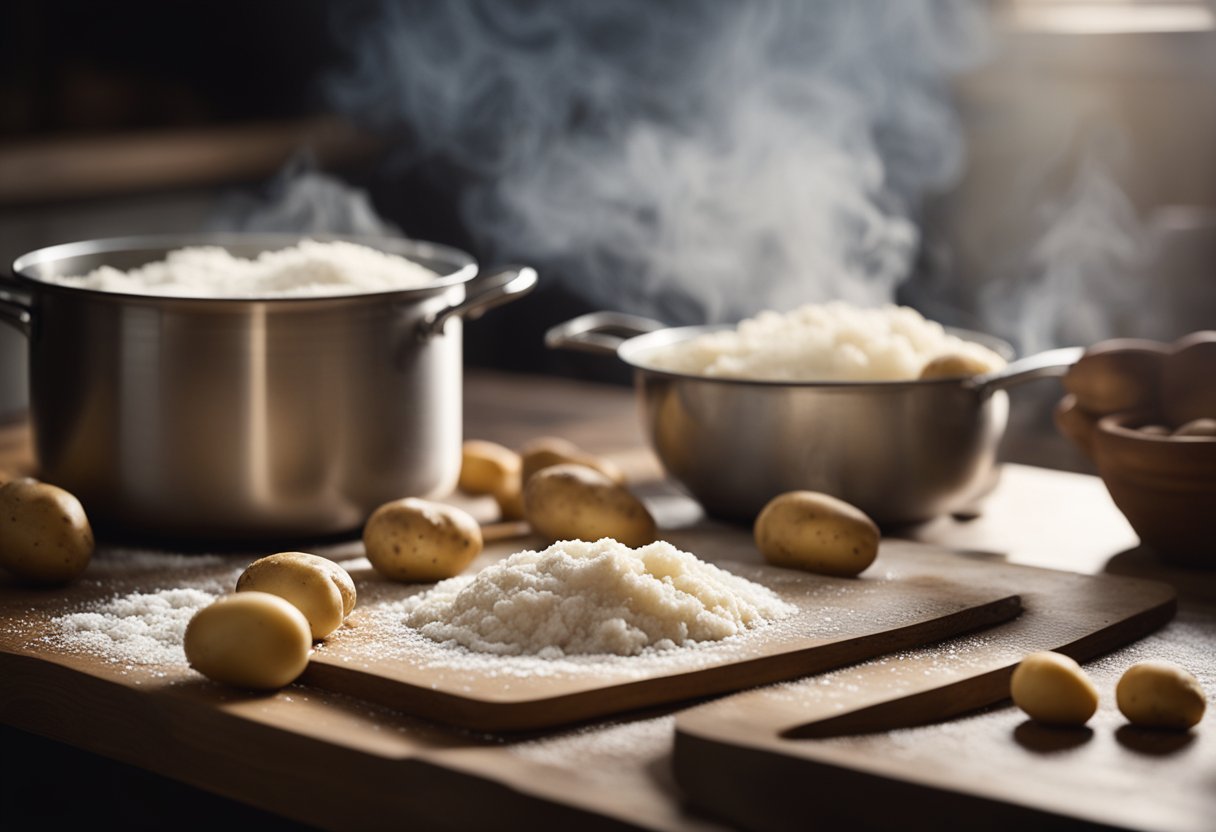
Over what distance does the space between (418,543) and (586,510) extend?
0.18 meters

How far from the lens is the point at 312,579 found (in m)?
1.14

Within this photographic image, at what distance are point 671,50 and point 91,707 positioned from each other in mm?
2395

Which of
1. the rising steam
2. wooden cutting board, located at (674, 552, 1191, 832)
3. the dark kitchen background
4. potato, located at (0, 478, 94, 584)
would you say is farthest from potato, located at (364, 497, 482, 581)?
the rising steam

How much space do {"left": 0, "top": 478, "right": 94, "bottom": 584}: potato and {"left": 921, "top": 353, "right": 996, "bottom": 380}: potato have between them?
794mm

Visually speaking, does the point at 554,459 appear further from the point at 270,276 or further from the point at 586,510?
the point at 270,276

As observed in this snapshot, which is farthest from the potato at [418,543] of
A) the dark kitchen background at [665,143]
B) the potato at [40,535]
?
the dark kitchen background at [665,143]

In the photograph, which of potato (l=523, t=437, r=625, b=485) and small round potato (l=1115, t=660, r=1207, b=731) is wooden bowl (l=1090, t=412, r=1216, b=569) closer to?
small round potato (l=1115, t=660, r=1207, b=731)

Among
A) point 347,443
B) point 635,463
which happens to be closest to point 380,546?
point 347,443

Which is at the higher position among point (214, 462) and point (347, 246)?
point (347, 246)

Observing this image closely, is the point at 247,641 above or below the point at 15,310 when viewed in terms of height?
below

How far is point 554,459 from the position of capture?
1644 millimetres

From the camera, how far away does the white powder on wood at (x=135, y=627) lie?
1136 millimetres

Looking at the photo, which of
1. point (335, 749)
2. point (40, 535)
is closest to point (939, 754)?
point (335, 749)

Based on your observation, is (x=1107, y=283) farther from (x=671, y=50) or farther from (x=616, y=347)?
(x=616, y=347)
